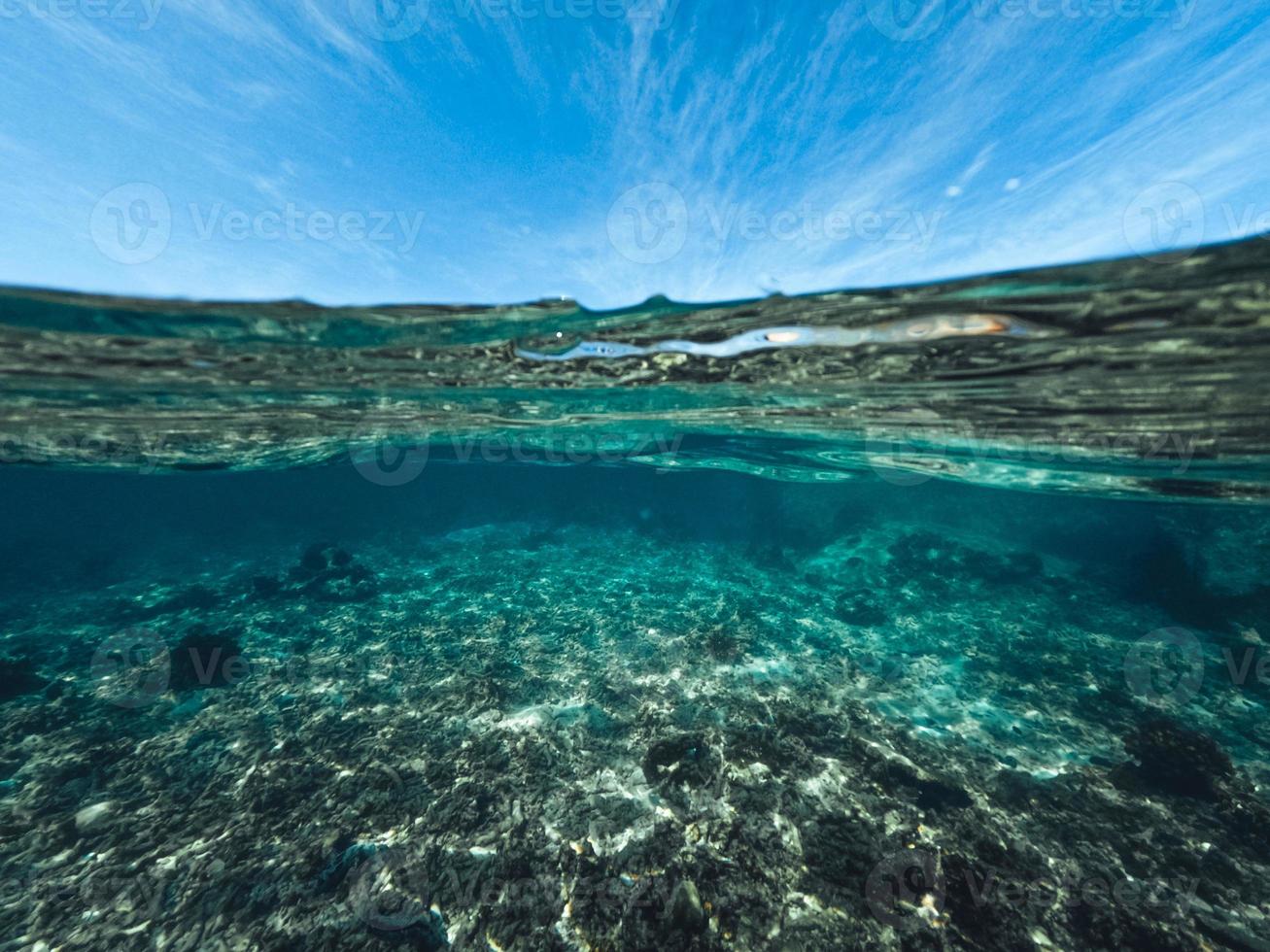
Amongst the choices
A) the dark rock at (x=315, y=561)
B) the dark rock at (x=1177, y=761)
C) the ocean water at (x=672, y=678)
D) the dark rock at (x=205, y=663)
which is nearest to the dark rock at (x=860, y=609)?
the ocean water at (x=672, y=678)

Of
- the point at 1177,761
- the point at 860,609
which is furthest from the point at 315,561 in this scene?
the point at 1177,761

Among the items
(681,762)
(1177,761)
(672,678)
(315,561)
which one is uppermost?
(681,762)

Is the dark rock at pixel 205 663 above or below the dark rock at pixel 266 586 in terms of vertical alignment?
above

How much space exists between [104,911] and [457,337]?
1003 cm

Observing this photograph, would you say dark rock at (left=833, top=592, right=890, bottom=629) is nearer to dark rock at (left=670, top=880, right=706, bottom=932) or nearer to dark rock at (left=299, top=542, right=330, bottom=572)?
dark rock at (left=670, top=880, right=706, bottom=932)

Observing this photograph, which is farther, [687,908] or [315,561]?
[315,561]

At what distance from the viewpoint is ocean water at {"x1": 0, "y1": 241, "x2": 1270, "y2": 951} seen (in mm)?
6422

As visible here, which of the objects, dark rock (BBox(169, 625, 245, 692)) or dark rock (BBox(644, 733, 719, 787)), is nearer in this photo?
dark rock (BBox(644, 733, 719, 787))

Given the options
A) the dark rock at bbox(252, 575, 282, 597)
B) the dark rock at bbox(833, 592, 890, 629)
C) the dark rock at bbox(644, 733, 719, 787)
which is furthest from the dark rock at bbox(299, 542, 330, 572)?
the dark rock at bbox(833, 592, 890, 629)

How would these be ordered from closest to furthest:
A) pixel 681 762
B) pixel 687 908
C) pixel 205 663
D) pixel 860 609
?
pixel 687 908, pixel 681 762, pixel 205 663, pixel 860 609

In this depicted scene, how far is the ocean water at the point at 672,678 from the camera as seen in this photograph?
6.42m

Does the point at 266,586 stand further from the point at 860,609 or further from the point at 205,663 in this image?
the point at 860,609

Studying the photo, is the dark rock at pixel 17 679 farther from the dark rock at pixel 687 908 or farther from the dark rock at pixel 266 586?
the dark rock at pixel 687 908

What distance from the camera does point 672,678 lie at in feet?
Answer: 39.1
